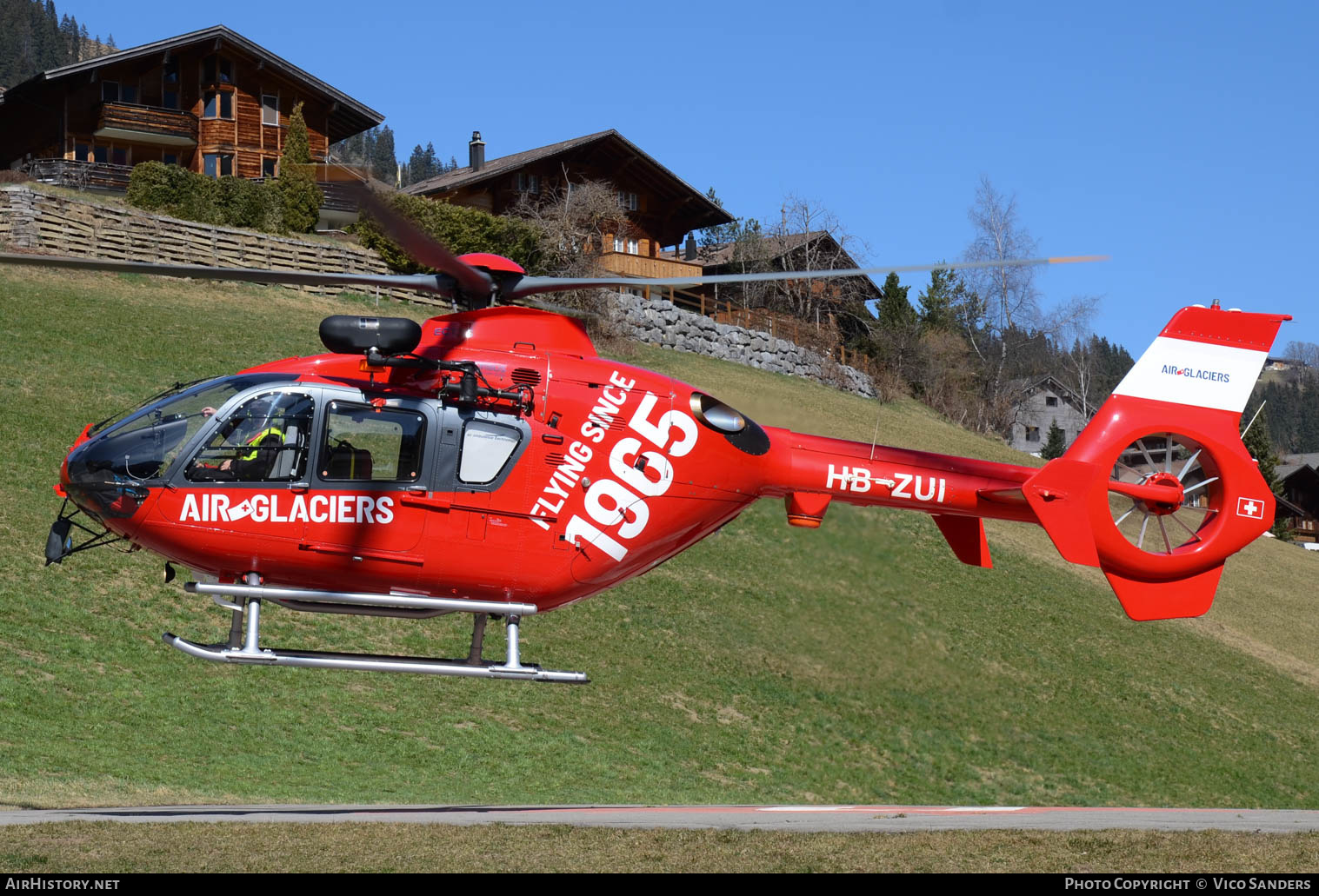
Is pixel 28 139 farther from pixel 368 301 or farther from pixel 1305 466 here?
pixel 1305 466

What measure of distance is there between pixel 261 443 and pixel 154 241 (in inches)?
1087

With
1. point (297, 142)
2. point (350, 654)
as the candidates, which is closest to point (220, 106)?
point (297, 142)

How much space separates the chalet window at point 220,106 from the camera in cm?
5416

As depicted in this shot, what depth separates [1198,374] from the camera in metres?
13.6

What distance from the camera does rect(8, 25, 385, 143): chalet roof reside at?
50938 mm

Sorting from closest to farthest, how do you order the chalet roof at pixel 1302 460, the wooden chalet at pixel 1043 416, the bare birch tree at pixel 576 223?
the bare birch tree at pixel 576 223
the wooden chalet at pixel 1043 416
the chalet roof at pixel 1302 460

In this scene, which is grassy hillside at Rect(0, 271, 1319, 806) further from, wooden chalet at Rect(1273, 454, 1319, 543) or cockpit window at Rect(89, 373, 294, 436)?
wooden chalet at Rect(1273, 454, 1319, 543)

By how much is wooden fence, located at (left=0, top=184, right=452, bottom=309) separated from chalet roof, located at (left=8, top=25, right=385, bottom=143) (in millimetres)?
17074

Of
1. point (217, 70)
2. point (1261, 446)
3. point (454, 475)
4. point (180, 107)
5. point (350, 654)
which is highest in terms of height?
point (217, 70)

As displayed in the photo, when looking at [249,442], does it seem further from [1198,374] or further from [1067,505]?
[1198,374]

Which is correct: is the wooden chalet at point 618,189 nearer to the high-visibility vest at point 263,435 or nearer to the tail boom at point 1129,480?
the tail boom at point 1129,480

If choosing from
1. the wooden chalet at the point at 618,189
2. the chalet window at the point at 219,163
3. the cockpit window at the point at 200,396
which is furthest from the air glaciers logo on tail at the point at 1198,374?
the chalet window at the point at 219,163

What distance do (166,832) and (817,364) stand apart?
152 feet

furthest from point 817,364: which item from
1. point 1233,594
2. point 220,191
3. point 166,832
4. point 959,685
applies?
point 166,832
